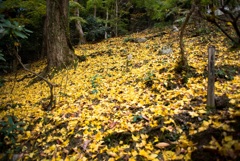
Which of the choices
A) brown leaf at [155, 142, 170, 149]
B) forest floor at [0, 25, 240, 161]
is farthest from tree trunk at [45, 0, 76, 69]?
brown leaf at [155, 142, 170, 149]

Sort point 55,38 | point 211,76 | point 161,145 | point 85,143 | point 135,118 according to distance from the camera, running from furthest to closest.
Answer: point 55,38 < point 135,118 < point 85,143 < point 211,76 < point 161,145

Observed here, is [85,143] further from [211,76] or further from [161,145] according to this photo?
[211,76]

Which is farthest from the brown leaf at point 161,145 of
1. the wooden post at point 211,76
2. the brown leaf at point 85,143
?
the brown leaf at point 85,143

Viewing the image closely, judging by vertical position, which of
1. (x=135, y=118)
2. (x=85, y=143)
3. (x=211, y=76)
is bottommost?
→ (x=85, y=143)

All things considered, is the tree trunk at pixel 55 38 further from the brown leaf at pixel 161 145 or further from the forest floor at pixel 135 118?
the brown leaf at pixel 161 145

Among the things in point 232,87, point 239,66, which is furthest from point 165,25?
point 232,87

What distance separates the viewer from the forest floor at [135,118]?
2.32 meters

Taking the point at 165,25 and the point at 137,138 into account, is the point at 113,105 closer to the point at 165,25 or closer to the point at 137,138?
the point at 137,138

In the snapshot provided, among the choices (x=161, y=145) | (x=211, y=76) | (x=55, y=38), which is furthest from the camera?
(x=55, y=38)

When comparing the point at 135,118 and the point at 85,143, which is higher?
the point at 135,118

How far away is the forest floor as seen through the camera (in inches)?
91.4

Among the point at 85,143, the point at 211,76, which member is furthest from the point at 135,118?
the point at 211,76

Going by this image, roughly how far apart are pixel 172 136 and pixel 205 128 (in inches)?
18.1

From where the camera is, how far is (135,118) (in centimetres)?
313
